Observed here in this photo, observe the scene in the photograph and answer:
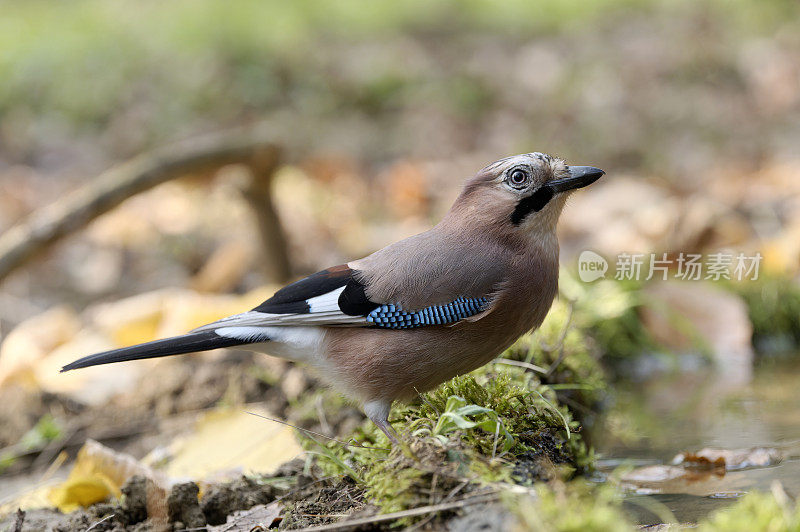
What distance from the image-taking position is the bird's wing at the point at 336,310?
317 centimetres

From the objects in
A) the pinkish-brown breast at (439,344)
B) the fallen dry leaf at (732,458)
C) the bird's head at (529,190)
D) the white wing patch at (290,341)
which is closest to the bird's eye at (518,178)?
the bird's head at (529,190)

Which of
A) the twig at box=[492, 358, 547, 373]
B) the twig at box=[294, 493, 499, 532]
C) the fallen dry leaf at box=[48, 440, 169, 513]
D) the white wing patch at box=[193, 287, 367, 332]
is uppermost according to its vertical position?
the white wing patch at box=[193, 287, 367, 332]

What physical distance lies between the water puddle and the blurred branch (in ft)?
9.47

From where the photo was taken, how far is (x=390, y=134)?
1181 centimetres

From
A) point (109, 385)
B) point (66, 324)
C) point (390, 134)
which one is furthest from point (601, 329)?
point (390, 134)

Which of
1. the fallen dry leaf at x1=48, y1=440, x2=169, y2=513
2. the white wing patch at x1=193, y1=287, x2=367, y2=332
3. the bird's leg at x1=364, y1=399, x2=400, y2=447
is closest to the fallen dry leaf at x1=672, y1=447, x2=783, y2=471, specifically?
the bird's leg at x1=364, y1=399, x2=400, y2=447

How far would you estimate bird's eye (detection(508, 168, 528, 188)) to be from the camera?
3396 mm

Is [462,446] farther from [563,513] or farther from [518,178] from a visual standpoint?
[518,178]

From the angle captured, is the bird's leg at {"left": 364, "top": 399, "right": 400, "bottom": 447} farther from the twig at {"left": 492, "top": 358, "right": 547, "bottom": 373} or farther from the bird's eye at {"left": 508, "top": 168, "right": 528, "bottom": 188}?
the bird's eye at {"left": 508, "top": 168, "right": 528, "bottom": 188}

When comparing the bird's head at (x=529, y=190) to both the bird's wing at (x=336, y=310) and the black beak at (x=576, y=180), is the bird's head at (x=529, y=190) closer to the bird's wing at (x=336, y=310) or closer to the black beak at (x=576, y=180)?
the black beak at (x=576, y=180)

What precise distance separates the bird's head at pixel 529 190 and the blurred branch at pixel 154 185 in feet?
9.52

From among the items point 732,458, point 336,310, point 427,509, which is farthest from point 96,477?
point 732,458

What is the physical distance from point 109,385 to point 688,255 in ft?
13.7

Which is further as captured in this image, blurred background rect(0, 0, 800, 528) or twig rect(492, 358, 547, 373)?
blurred background rect(0, 0, 800, 528)
